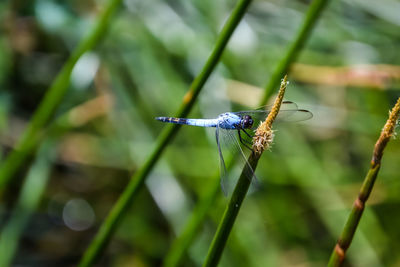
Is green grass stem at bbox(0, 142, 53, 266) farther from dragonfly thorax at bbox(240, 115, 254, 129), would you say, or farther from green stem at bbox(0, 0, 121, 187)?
dragonfly thorax at bbox(240, 115, 254, 129)

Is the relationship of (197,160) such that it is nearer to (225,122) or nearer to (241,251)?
(241,251)

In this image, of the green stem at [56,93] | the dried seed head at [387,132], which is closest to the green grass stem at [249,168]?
the dried seed head at [387,132]

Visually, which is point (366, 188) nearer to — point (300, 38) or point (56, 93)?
point (300, 38)

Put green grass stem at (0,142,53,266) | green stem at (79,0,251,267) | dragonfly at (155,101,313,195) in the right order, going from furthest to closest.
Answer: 1. green grass stem at (0,142,53,266)
2. dragonfly at (155,101,313,195)
3. green stem at (79,0,251,267)

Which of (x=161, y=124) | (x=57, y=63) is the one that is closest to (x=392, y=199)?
(x=161, y=124)

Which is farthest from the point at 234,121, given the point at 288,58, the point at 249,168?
the point at 249,168

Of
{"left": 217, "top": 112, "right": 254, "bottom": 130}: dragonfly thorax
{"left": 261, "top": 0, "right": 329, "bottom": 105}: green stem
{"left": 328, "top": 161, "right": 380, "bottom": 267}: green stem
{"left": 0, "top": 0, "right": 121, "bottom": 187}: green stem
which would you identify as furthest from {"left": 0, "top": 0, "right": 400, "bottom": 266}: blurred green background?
{"left": 328, "top": 161, "right": 380, "bottom": 267}: green stem

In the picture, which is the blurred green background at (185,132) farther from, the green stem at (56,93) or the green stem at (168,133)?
the green stem at (168,133)
